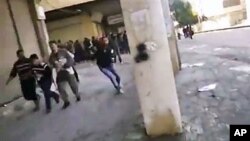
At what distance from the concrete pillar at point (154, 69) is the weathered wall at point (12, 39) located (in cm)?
751

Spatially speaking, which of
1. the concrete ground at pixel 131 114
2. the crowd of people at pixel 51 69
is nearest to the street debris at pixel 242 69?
the concrete ground at pixel 131 114

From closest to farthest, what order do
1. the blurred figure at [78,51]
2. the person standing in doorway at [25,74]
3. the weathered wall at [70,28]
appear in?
the person standing in doorway at [25,74] → the blurred figure at [78,51] → the weathered wall at [70,28]

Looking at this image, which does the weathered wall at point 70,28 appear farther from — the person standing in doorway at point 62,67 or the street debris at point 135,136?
the street debris at point 135,136

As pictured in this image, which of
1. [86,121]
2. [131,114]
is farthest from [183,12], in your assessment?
[131,114]

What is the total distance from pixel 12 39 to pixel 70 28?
17344mm

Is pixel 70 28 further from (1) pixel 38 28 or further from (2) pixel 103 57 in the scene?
(2) pixel 103 57

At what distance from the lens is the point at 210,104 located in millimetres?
7125

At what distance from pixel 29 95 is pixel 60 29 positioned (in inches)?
840

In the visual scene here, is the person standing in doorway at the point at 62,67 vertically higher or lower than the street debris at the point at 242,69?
higher

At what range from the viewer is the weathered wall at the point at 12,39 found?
41.4ft

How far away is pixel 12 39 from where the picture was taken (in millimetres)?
13914

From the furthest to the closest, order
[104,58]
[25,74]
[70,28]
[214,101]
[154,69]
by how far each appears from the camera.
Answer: [70,28] < [104,58] < [25,74] < [214,101] < [154,69]

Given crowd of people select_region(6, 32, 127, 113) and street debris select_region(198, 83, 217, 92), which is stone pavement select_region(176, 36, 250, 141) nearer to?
street debris select_region(198, 83, 217, 92)

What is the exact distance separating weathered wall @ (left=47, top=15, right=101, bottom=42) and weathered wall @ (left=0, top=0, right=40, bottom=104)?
13.9m
